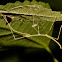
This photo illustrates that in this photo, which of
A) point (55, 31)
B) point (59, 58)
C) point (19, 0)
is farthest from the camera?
point (19, 0)

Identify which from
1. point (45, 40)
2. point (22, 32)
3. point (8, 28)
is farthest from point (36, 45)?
point (8, 28)

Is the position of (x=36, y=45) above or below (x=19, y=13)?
below

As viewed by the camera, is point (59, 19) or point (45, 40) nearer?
point (45, 40)

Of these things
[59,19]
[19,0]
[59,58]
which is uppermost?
[19,0]

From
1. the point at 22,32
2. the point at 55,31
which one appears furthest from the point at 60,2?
the point at 22,32

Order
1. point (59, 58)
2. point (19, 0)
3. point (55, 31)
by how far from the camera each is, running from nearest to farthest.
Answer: point (59, 58), point (55, 31), point (19, 0)

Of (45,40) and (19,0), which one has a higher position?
(19,0)

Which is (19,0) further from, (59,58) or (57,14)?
(59,58)

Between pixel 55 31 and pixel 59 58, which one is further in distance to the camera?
pixel 55 31

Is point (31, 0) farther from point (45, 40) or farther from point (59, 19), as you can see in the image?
point (45, 40)
